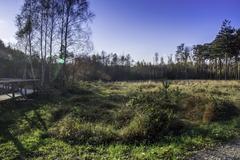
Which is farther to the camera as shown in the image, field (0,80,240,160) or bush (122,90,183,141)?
bush (122,90,183,141)

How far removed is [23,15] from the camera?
78.0ft

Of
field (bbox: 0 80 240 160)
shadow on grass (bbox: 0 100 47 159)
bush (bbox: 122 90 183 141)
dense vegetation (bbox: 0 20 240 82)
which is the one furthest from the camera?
dense vegetation (bbox: 0 20 240 82)

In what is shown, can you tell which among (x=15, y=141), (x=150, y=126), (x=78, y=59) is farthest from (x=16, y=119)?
(x=78, y=59)

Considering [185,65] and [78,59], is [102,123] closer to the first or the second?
[78,59]

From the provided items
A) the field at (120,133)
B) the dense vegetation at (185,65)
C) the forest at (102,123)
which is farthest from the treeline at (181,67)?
the field at (120,133)

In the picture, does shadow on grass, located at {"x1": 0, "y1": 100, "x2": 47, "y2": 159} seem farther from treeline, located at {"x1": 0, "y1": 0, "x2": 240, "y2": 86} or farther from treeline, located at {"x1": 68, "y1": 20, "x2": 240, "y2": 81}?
treeline, located at {"x1": 68, "y1": 20, "x2": 240, "y2": 81}

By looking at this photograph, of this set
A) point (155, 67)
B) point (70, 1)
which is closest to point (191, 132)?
point (70, 1)

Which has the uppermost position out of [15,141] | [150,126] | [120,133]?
[150,126]

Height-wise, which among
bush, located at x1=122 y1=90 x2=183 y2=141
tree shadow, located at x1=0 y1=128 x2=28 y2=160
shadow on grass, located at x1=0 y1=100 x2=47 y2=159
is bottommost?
tree shadow, located at x1=0 y1=128 x2=28 y2=160

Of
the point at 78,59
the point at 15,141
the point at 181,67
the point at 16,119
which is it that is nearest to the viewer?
the point at 15,141

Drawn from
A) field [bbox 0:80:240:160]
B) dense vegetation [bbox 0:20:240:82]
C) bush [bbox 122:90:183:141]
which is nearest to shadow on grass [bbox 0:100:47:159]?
field [bbox 0:80:240:160]

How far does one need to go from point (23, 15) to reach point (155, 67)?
45.8m

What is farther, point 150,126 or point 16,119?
point 16,119

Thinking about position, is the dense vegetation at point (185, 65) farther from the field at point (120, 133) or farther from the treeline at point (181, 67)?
the field at point (120, 133)
